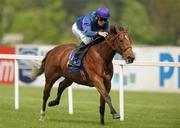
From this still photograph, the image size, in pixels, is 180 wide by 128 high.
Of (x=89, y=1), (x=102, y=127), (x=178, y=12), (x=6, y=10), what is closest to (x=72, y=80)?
(x=102, y=127)

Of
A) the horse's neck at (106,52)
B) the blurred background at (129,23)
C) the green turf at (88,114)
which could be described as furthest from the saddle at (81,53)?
the blurred background at (129,23)

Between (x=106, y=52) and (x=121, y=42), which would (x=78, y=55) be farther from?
(x=121, y=42)

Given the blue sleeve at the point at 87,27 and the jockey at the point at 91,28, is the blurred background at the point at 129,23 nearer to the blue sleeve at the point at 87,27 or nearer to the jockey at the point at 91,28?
the jockey at the point at 91,28

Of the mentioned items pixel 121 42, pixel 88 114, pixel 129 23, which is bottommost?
pixel 88 114

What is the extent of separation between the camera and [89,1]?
89.8 m

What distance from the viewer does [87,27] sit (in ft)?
42.6

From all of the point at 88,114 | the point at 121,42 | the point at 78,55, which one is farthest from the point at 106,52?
the point at 88,114

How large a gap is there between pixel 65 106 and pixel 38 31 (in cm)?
4418

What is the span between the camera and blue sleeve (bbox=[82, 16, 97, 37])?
1284cm

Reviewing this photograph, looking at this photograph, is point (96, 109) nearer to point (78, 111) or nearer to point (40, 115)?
point (78, 111)

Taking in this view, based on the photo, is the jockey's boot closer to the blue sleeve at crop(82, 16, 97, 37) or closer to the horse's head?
the blue sleeve at crop(82, 16, 97, 37)

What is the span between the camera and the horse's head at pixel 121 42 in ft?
40.1

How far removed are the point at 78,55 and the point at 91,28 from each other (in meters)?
0.58

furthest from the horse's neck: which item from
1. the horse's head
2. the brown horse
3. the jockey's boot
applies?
the jockey's boot
